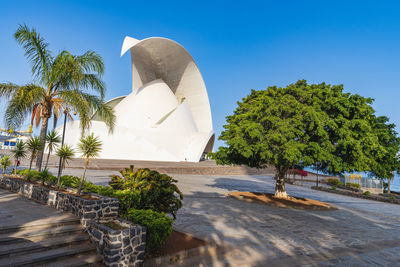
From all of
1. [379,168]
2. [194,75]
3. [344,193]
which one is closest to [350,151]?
[379,168]

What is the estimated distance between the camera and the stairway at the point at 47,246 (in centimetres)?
402

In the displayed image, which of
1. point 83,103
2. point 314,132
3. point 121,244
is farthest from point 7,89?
point 314,132

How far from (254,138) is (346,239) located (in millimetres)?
5503

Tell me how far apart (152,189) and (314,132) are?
8.25 m

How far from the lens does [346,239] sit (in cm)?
685

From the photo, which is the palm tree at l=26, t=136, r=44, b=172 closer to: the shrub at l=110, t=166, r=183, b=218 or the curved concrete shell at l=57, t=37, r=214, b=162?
the shrub at l=110, t=166, r=183, b=218

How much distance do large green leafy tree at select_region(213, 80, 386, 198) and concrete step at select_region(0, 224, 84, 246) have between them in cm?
747

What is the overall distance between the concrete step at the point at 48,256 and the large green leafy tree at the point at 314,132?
24.7 feet

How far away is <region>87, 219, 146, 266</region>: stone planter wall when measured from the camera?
4188 mm

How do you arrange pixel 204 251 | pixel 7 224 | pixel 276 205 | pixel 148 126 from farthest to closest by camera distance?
1. pixel 148 126
2. pixel 276 205
3. pixel 204 251
4. pixel 7 224

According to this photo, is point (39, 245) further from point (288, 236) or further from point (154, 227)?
point (288, 236)

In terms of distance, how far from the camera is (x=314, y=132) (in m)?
11.0

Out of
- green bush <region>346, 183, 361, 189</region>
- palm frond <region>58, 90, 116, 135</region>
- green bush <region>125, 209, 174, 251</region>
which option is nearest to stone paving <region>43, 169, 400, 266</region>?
green bush <region>125, 209, 174, 251</region>

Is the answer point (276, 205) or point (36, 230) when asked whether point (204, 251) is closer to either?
point (36, 230)
